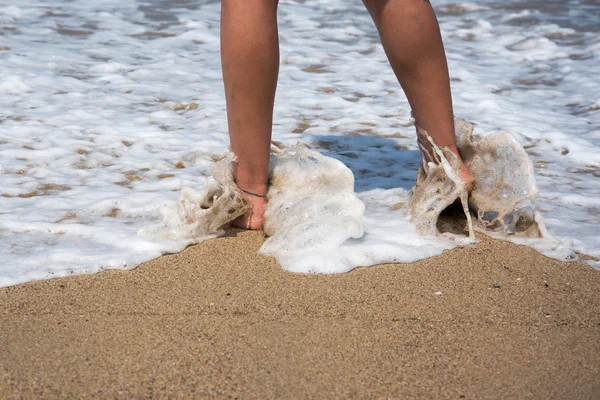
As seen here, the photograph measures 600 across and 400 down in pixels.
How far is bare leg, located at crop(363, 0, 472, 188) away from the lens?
88.4 inches

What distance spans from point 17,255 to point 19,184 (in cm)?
68

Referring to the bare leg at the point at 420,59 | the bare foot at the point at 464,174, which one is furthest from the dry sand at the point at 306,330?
the bare leg at the point at 420,59

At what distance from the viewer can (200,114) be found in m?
3.72

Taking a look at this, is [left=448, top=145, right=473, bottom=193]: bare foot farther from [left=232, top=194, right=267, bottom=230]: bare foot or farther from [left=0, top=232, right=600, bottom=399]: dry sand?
[left=232, top=194, right=267, bottom=230]: bare foot

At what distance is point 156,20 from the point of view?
618cm

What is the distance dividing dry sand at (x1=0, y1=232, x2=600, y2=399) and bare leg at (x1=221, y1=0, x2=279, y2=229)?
308mm

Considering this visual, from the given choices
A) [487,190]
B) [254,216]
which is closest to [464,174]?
[487,190]

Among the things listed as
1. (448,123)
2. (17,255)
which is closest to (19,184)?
(17,255)

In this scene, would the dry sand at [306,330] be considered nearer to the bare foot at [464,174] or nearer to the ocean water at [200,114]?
the ocean water at [200,114]

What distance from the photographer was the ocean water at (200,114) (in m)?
2.31

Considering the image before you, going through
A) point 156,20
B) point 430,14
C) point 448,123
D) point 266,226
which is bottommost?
point 156,20

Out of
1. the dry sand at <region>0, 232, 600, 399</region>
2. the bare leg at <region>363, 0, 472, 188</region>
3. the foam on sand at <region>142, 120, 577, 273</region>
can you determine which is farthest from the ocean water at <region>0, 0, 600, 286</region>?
the bare leg at <region>363, 0, 472, 188</region>

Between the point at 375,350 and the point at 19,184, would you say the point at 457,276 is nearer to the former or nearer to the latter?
the point at 375,350

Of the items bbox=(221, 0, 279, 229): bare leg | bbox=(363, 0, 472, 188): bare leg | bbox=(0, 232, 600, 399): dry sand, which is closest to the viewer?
bbox=(0, 232, 600, 399): dry sand
